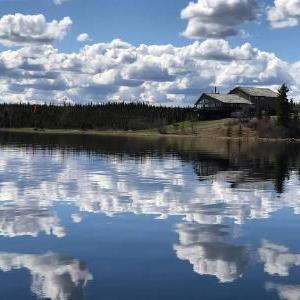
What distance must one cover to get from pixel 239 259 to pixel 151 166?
42.8m

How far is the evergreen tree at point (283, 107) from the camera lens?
176 meters

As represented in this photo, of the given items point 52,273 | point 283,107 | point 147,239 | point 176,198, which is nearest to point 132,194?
point 176,198

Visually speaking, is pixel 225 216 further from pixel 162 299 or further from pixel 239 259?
pixel 162 299

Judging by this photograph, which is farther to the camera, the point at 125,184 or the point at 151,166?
the point at 151,166

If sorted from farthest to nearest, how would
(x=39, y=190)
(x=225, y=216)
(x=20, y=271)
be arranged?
1. (x=39, y=190)
2. (x=225, y=216)
3. (x=20, y=271)

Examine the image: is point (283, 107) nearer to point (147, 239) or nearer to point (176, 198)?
point (176, 198)

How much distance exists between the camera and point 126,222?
28078mm

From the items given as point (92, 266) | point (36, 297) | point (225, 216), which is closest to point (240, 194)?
point (225, 216)

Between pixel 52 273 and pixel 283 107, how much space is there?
539 ft

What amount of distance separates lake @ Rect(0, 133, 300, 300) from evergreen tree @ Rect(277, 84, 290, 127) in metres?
132

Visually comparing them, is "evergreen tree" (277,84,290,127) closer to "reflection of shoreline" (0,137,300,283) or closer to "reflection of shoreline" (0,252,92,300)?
"reflection of shoreline" (0,137,300,283)

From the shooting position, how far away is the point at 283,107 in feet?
575

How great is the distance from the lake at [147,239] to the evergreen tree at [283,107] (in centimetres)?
13246

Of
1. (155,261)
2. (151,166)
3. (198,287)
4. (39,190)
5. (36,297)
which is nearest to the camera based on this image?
(36,297)
